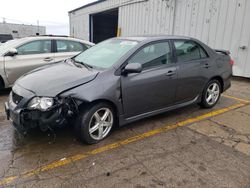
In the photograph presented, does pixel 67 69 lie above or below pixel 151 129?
above

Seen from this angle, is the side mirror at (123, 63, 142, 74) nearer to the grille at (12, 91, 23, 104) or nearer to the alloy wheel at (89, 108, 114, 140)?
the alloy wheel at (89, 108, 114, 140)

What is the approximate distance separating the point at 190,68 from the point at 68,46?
372 cm

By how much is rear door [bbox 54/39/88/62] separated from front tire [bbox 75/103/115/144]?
335 cm

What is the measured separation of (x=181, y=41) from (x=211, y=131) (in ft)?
5.60

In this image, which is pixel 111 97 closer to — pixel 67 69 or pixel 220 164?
pixel 67 69

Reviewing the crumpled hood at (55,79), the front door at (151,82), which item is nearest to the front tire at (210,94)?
the front door at (151,82)

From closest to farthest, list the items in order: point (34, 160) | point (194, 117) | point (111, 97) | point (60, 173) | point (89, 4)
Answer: point (60, 173), point (34, 160), point (111, 97), point (194, 117), point (89, 4)

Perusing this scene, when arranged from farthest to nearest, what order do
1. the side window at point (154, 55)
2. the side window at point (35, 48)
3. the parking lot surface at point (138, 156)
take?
the side window at point (35, 48) < the side window at point (154, 55) < the parking lot surface at point (138, 156)

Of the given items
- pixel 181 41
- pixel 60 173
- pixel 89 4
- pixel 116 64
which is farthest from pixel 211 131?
pixel 89 4

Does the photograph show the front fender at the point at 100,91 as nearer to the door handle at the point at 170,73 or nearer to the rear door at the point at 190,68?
the door handle at the point at 170,73

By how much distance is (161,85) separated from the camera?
140 inches

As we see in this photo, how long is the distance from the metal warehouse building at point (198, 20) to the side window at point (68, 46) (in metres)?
4.91

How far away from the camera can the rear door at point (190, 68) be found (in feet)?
12.5

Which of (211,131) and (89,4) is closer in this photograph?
(211,131)
